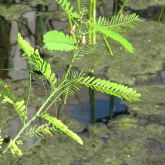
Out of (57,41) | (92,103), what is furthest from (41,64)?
(92,103)

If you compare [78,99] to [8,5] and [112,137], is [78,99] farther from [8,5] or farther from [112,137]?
[8,5]

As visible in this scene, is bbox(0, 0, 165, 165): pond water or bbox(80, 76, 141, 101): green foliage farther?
bbox(0, 0, 165, 165): pond water

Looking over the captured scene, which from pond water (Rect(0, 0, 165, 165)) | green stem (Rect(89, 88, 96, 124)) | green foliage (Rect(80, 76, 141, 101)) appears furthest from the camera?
green stem (Rect(89, 88, 96, 124))

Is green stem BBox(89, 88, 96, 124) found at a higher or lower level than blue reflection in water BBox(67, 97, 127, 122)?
higher

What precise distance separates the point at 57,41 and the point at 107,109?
918 millimetres

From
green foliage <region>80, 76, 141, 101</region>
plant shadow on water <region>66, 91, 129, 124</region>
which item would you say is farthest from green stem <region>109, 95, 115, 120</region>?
green foliage <region>80, 76, 141, 101</region>

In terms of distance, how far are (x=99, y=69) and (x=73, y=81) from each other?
1.03m

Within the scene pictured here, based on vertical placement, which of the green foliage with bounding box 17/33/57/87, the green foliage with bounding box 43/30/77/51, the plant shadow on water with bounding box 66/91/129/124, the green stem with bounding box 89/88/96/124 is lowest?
the plant shadow on water with bounding box 66/91/129/124

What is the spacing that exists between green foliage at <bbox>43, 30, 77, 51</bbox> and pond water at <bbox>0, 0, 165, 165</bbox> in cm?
67

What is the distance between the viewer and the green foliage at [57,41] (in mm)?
999

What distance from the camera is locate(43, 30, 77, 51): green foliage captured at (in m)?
1.00

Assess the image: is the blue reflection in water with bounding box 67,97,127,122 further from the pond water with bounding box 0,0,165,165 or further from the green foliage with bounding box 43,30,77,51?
the green foliage with bounding box 43,30,77,51

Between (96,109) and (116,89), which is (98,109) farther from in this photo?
(116,89)

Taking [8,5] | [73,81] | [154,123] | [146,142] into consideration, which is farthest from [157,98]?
[8,5]
